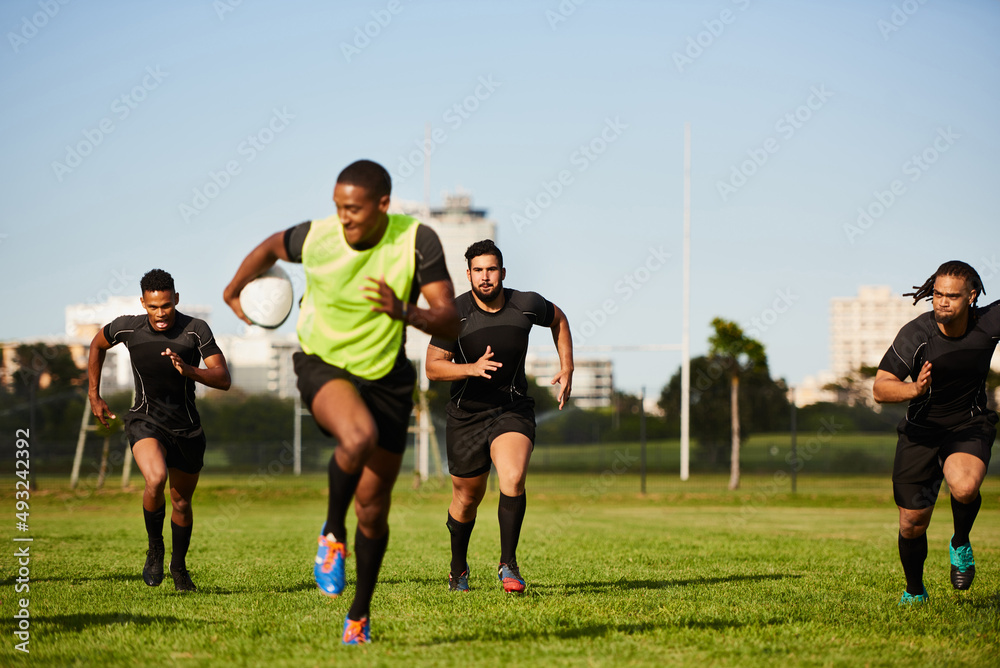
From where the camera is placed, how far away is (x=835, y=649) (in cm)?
474

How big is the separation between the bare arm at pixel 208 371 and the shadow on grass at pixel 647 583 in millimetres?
2896

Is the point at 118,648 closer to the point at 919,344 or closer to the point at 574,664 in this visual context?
the point at 574,664

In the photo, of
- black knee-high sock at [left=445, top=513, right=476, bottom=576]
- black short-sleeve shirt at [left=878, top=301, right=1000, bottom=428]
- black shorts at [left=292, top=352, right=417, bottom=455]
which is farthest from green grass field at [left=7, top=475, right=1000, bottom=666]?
black short-sleeve shirt at [left=878, top=301, right=1000, bottom=428]

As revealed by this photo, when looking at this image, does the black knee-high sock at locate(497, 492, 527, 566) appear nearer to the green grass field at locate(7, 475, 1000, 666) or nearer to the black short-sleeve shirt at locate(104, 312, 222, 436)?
the green grass field at locate(7, 475, 1000, 666)

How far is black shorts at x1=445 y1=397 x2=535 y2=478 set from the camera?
7086 millimetres

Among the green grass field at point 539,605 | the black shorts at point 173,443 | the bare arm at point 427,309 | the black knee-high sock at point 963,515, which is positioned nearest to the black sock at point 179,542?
the green grass field at point 539,605

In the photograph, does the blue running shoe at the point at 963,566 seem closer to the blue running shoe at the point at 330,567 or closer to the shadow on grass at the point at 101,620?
the blue running shoe at the point at 330,567

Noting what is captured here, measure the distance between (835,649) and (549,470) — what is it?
24687 millimetres

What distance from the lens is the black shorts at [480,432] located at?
23.2 ft

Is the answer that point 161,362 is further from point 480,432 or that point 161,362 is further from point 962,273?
point 962,273

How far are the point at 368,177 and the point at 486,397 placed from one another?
2.91 metres

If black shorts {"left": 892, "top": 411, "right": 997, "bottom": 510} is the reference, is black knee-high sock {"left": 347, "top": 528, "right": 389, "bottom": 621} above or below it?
below

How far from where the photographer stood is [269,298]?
5453mm

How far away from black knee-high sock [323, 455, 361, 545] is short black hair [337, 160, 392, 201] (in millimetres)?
1321
